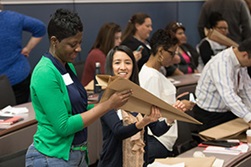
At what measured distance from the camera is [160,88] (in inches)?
128

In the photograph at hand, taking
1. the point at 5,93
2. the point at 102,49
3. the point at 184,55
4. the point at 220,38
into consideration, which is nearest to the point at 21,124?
the point at 5,93

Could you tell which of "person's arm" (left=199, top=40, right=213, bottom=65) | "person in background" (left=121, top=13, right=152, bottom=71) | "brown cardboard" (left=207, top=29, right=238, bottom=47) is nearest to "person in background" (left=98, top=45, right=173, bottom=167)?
"brown cardboard" (left=207, top=29, right=238, bottom=47)

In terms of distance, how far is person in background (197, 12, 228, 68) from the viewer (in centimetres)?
566

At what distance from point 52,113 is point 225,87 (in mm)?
1766

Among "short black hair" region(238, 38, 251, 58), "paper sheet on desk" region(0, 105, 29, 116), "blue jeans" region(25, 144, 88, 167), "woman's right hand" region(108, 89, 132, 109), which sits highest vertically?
"woman's right hand" region(108, 89, 132, 109)

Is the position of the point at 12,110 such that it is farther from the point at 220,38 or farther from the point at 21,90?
the point at 220,38

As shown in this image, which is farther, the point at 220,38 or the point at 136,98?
the point at 220,38

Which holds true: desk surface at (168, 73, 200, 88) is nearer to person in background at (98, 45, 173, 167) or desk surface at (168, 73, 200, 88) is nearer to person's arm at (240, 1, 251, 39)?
person's arm at (240, 1, 251, 39)

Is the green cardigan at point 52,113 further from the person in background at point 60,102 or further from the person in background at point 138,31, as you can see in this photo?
the person in background at point 138,31

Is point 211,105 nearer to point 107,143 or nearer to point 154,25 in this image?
point 107,143

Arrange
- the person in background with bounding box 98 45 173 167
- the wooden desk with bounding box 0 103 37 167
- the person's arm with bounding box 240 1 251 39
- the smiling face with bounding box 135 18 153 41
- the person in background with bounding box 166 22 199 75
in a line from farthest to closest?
the person in background with bounding box 166 22 199 75, the person's arm with bounding box 240 1 251 39, the smiling face with bounding box 135 18 153 41, the wooden desk with bounding box 0 103 37 167, the person in background with bounding box 98 45 173 167

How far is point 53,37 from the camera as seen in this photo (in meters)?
2.07

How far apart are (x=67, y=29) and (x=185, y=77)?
3.75 metres

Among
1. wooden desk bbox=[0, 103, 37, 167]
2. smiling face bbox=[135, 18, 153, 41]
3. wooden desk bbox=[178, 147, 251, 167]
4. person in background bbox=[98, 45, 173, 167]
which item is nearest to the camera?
person in background bbox=[98, 45, 173, 167]
